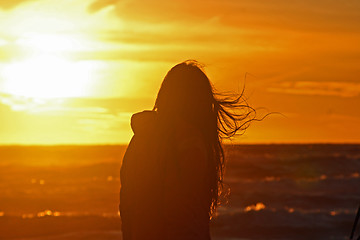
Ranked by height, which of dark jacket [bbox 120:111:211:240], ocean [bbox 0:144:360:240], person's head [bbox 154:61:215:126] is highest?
person's head [bbox 154:61:215:126]

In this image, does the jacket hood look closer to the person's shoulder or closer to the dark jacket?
the dark jacket

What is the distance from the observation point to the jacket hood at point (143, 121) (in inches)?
171

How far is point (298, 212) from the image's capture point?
20.2 m

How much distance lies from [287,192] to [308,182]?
567cm

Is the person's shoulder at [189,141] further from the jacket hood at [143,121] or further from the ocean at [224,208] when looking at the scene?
the ocean at [224,208]

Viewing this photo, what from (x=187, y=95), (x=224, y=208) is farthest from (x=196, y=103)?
(x=224, y=208)

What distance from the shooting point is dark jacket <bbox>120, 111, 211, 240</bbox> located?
414 cm

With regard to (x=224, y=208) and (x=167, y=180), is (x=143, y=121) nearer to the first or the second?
(x=167, y=180)

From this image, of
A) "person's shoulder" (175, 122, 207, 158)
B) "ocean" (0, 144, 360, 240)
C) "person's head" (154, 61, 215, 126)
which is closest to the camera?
"person's shoulder" (175, 122, 207, 158)

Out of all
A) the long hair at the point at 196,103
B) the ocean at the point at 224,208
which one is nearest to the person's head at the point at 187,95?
the long hair at the point at 196,103

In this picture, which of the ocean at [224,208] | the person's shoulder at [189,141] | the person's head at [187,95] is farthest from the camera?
the ocean at [224,208]

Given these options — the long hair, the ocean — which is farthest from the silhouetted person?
the ocean

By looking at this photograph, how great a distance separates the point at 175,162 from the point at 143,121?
354mm

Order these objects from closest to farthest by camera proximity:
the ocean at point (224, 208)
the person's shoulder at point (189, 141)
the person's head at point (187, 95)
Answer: the person's shoulder at point (189, 141) → the person's head at point (187, 95) → the ocean at point (224, 208)
